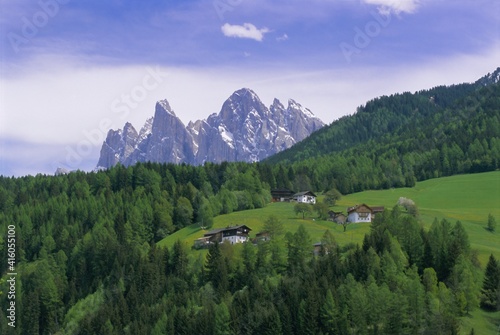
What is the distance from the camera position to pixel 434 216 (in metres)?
146

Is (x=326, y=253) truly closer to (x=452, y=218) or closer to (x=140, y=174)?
(x=452, y=218)

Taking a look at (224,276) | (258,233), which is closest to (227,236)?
(258,233)

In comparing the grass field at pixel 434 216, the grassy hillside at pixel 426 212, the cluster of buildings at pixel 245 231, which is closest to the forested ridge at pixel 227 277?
the grass field at pixel 434 216

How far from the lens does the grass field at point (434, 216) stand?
357 feet

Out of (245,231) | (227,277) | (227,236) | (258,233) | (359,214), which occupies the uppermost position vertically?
(359,214)

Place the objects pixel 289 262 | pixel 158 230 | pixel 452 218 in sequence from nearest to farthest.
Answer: pixel 289 262
pixel 452 218
pixel 158 230

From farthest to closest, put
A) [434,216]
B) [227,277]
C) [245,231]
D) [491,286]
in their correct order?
[434,216] < [245,231] < [227,277] < [491,286]

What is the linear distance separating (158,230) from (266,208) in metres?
25.2

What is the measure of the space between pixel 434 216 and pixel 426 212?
5527 mm

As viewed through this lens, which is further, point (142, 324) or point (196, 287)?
point (196, 287)

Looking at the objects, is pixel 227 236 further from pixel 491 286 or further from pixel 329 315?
pixel 491 286

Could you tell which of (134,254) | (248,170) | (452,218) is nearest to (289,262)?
(134,254)

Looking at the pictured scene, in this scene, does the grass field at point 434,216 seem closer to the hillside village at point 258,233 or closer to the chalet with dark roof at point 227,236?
the chalet with dark roof at point 227,236

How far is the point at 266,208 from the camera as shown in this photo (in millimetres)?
163125
